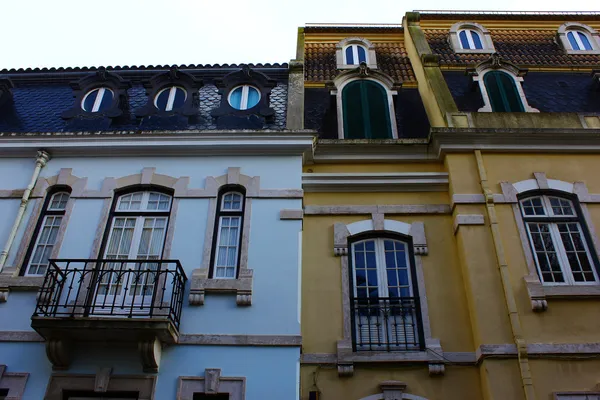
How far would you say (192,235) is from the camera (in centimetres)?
988

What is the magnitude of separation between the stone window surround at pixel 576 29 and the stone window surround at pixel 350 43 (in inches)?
221

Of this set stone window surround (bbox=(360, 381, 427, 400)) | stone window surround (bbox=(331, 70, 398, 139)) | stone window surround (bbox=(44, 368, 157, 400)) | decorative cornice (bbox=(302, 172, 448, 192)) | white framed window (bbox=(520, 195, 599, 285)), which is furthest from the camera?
stone window surround (bbox=(331, 70, 398, 139))

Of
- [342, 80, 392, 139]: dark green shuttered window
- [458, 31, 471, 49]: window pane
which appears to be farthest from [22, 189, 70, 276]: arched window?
[458, 31, 471, 49]: window pane

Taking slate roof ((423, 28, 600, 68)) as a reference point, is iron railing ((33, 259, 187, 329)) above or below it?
below

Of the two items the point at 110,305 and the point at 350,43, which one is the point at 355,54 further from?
the point at 110,305

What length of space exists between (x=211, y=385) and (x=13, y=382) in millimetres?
3171

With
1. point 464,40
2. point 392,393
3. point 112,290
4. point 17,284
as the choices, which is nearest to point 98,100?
point 17,284

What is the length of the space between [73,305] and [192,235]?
234 centimetres

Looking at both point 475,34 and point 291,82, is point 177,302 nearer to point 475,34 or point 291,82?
point 291,82

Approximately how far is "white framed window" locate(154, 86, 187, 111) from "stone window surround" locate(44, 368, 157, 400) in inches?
251

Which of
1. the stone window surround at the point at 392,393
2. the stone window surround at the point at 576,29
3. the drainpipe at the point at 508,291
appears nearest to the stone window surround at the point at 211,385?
the stone window surround at the point at 392,393

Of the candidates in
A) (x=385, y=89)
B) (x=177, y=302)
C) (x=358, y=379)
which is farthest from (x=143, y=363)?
(x=385, y=89)

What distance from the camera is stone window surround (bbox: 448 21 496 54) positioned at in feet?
49.8

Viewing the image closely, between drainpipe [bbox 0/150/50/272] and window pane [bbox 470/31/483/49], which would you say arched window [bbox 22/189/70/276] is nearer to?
drainpipe [bbox 0/150/50/272]
